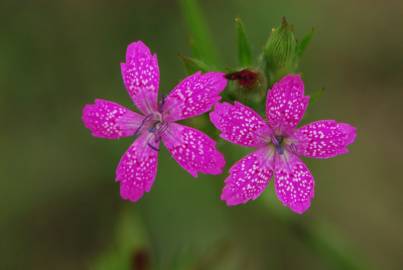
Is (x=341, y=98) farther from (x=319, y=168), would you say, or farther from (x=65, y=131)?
(x=65, y=131)

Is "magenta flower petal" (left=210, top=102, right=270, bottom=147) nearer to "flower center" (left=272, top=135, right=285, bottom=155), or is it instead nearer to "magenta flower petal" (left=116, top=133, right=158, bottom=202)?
"flower center" (left=272, top=135, right=285, bottom=155)

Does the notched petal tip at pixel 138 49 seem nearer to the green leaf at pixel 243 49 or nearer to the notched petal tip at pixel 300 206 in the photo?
the green leaf at pixel 243 49

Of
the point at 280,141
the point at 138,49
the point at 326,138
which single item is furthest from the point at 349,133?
the point at 138,49

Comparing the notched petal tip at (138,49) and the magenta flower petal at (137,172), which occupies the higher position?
the notched petal tip at (138,49)

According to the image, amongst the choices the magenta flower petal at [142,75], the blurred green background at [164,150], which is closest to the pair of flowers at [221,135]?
the magenta flower petal at [142,75]

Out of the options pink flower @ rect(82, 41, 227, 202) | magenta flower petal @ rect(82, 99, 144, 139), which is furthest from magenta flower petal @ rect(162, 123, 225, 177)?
magenta flower petal @ rect(82, 99, 144, 139)

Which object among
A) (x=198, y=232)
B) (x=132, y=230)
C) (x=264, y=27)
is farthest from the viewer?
(x=264, y=27)

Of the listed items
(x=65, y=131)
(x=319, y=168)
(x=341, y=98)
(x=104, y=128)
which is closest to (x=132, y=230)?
(x=104, y=128)
